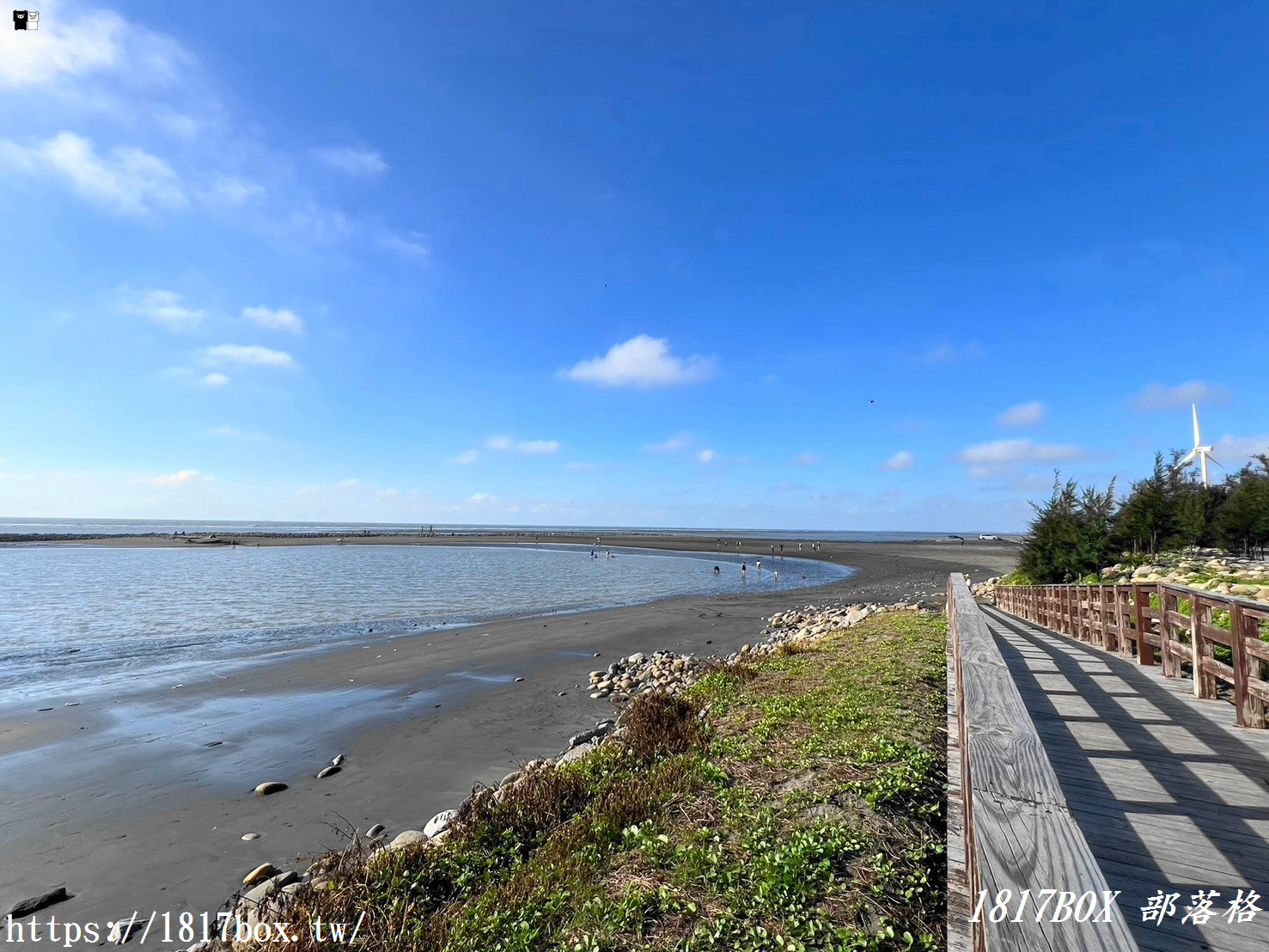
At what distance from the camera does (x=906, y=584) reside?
38.4 metres

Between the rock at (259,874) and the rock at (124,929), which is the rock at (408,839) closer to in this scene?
the rock at (259,874)

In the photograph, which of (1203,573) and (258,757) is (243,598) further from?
Answer: (1203,573)

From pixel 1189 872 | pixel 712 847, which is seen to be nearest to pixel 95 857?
pixel 712 847

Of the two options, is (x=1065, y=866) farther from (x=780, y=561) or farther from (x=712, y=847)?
(x=780, y=561)

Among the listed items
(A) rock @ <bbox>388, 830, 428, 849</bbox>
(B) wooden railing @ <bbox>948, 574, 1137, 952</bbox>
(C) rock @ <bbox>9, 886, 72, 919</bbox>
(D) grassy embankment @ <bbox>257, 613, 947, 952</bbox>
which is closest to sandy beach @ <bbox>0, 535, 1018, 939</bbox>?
(C) rock @ <bbox>9, 886, 72, 919</bbox>

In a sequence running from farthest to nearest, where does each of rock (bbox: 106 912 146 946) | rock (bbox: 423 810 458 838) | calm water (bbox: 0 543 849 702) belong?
calm water (bbox: 0 543 849 702)
rock (bbox: 423 810 458 838)
rock (bbox: 106 912 146 946)

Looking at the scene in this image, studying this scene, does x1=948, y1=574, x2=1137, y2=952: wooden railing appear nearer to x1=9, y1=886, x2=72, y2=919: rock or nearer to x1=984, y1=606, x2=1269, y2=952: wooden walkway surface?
x1=984, y1=606, x2=1269, y2=952: wooden walkway surface

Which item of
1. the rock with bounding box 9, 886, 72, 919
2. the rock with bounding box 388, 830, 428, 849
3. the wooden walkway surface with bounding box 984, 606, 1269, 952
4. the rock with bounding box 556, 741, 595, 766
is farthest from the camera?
the rock with bounding box 556, 741, 595, 766

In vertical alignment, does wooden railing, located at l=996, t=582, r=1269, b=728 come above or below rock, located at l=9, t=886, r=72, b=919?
above

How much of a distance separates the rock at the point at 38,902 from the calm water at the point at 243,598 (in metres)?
9.89

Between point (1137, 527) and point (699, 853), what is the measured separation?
32.9m

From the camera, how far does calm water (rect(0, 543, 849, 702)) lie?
16578 millimetres

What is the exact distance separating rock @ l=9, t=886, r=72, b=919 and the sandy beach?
0.13 m

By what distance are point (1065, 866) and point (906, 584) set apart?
1601 inches
